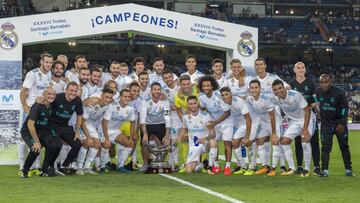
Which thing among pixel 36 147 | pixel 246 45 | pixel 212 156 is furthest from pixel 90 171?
pixel 246 45

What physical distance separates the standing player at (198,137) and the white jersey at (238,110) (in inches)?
19.1

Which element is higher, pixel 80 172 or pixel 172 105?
pixel 172 105

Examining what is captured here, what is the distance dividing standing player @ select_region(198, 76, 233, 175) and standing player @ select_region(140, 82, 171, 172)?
0.76 m

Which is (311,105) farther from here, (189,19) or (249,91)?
(189,19)

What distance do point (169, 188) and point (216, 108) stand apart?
9.83 ft

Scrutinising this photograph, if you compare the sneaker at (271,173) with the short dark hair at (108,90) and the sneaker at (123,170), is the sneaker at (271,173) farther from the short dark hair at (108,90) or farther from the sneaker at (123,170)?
the short dark hair at (108,90)

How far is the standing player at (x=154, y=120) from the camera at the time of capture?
39.0 ft

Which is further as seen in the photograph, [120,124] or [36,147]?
[120,124]

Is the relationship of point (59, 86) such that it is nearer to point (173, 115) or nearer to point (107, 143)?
point (107, 143)

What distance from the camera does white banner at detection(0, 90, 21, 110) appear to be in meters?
13.7

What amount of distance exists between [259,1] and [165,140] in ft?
141

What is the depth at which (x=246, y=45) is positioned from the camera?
15.1 m

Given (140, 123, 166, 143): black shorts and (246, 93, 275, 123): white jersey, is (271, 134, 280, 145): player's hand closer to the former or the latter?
(246, 93, 275, 123): white jersey

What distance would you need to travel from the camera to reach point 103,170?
1201cm
